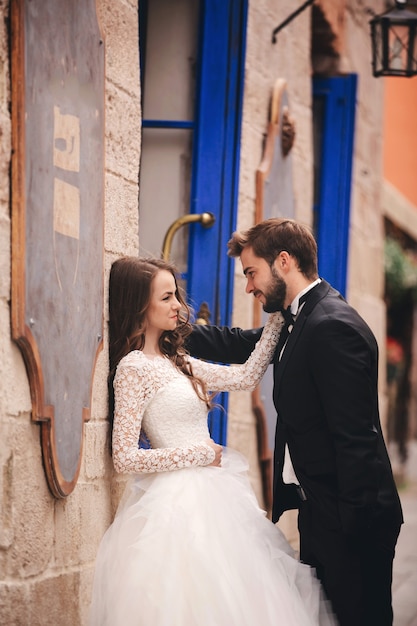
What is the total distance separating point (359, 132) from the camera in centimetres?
822

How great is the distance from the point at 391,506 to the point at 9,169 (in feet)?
5.26

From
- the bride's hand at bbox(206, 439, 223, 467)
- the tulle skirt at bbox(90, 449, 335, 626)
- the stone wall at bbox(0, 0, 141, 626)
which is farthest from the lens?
the bride's hand at bbox(206, 439, 223, 467)

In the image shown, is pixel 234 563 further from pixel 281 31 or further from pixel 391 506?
pixel 281 31

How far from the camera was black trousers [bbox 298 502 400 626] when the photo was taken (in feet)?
11.5

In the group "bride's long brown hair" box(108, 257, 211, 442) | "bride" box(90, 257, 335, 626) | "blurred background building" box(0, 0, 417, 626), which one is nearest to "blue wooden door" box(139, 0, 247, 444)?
"blurred background building" box(0, 0, 417, 626)

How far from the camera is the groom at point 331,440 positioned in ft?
11.2

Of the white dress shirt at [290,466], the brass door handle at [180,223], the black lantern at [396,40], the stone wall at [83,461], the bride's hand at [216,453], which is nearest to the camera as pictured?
the stone wall at [83,461]

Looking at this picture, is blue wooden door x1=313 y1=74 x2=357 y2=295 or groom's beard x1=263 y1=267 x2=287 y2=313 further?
blue wooden door x1=313 y1=74 x2=357 y2=295

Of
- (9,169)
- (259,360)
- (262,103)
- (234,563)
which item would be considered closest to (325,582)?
(234,563)

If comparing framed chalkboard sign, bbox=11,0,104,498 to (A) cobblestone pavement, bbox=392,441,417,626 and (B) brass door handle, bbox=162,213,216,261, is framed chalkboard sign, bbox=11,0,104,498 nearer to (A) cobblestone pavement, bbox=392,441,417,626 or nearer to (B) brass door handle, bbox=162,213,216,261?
(B) brass door handle, bbox=162,213,216,261

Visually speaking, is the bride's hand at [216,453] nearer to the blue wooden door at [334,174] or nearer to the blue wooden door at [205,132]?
the blue wooden door at [205,132]

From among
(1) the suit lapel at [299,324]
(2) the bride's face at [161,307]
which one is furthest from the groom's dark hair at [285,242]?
(2) the bride's face at [161,307]

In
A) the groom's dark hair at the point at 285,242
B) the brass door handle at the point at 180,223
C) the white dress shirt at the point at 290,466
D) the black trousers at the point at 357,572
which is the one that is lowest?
the black trousers at the point at 357,572

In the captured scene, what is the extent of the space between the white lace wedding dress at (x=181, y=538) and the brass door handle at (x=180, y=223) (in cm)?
125
